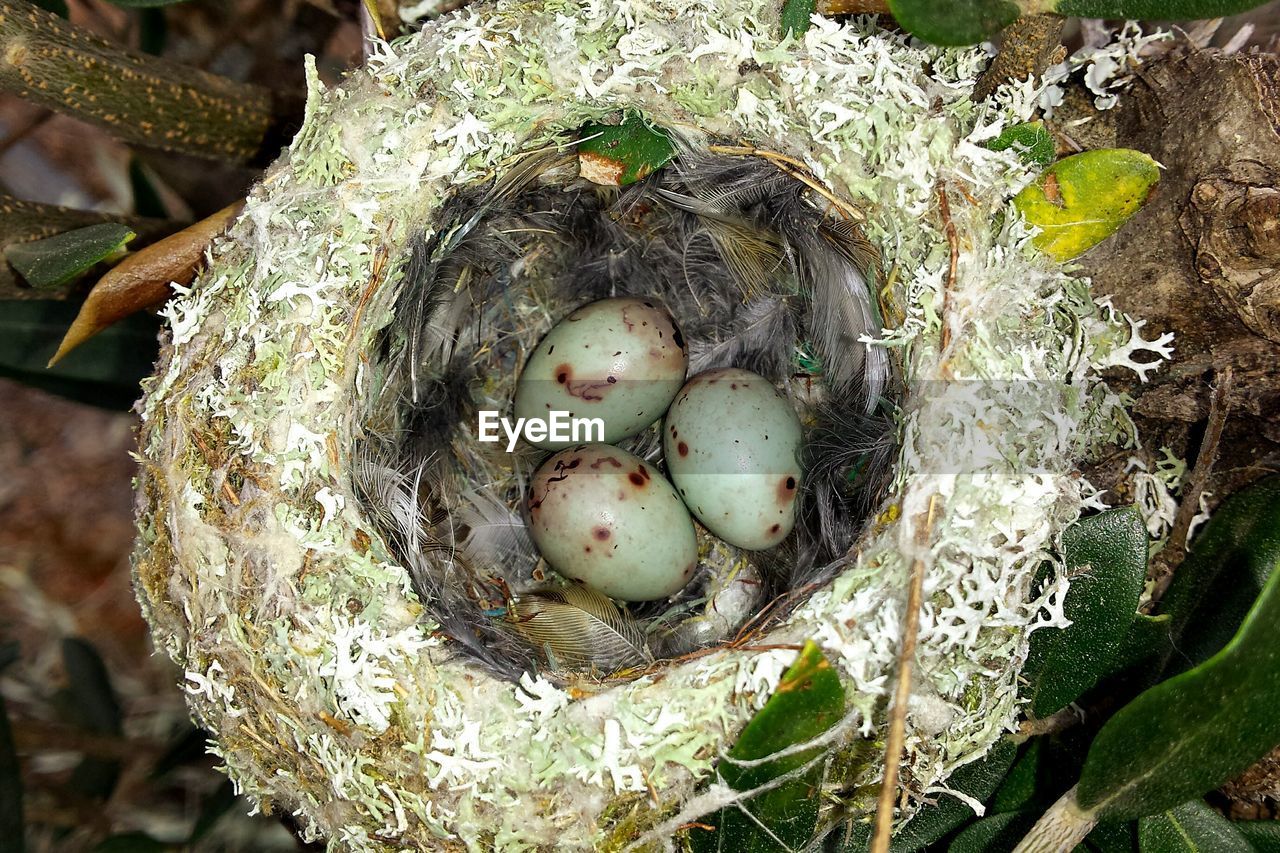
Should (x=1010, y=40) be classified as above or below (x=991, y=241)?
above

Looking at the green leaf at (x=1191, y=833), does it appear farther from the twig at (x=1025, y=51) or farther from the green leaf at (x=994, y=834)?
the twig at (x=1025, y=51)

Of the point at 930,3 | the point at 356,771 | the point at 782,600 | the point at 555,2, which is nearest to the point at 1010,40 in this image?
the point at 930,3

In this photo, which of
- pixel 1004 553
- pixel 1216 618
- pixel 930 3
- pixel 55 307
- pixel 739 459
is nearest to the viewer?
pixel 930 3

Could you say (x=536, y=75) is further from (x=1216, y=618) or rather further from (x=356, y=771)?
(x=1216, y=618)

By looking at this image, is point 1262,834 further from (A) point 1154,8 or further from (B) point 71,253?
(B) point 71,253

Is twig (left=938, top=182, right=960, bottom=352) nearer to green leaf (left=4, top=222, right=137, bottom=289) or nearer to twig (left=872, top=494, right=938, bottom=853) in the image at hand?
twig (left=872, top=494, right=938, bottom=853)

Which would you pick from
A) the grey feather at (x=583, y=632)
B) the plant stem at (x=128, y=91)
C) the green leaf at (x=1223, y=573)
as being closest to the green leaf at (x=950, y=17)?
the green leaf at (x=1223, y=573)

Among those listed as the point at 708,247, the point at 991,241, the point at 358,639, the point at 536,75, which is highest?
the point at 536,75
